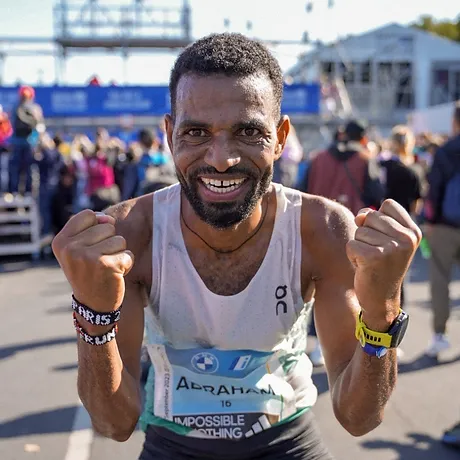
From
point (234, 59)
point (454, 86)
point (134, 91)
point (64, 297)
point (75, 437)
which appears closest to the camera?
point (234, 59)

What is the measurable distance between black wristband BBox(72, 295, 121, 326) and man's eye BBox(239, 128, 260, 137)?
700mm

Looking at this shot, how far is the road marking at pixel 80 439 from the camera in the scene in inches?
141

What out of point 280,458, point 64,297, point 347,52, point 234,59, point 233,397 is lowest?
point 64,297

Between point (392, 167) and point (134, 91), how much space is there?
33.8 feet

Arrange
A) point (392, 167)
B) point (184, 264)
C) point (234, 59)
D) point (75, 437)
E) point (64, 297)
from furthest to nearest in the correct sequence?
1. point (64, 297)
2. point (392, 167)
3. point (75, 437)
4. point (184, 264)
5. point (234, 59)

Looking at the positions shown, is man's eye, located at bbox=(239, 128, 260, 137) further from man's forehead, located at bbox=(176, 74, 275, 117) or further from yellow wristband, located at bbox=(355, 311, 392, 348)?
yellow wristband, located at bbox=(355, 311, 392, 348)

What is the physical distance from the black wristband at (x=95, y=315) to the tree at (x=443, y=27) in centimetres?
5167

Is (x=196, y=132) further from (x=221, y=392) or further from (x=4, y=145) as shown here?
(x=4, y=145)

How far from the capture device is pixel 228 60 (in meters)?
1.99

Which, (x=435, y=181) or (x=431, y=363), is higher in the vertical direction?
(x=435, y=181)

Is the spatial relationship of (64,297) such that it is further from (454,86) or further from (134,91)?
(454,86)

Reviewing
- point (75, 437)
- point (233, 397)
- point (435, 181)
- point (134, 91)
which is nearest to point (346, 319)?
point (233, 397)

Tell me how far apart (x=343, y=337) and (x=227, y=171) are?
687mm

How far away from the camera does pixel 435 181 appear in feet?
Answer: 16.1
